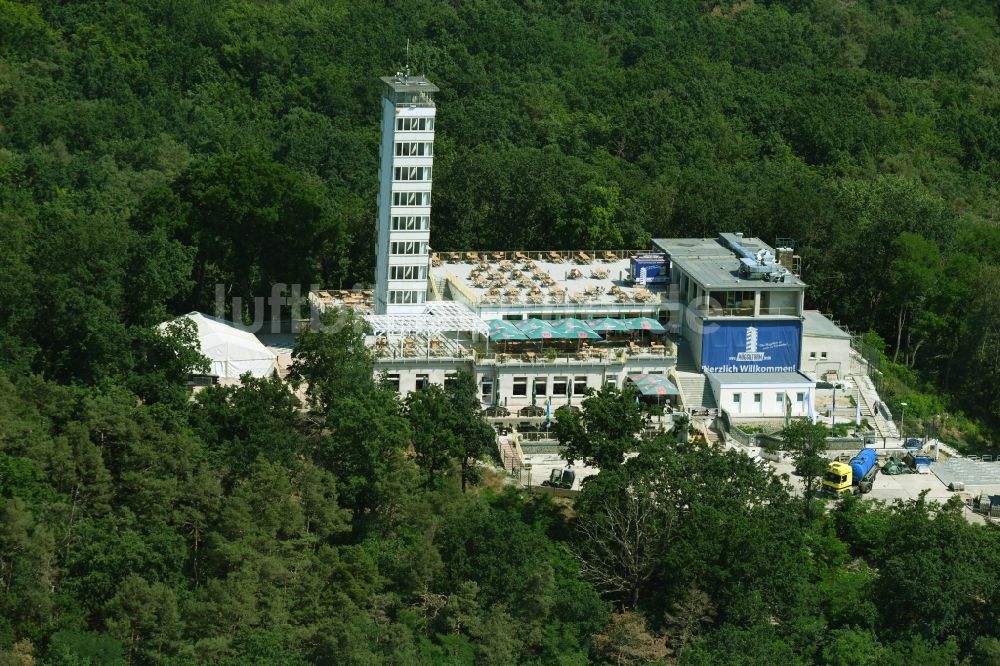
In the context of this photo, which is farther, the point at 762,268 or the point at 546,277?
the point at 546,277

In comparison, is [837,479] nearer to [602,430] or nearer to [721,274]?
[602,430]

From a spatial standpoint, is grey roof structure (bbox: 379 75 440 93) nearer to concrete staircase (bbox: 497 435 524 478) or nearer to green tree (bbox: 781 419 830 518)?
concrete staircase (bbox: 497 435 524 478)

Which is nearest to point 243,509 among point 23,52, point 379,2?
point 23,52

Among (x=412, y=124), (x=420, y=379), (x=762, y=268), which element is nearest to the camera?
(x=420, y=379)

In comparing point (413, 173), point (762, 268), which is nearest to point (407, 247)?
point (413, 173)

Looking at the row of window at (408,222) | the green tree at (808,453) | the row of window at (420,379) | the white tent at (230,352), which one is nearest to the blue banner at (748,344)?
the green tree at (808,453)

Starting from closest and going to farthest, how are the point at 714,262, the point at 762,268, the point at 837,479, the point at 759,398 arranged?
the point at 837,479
the point at 759,398
the point at 762,268
the point at 714,262

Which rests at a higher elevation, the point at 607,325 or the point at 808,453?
the point at 607,325

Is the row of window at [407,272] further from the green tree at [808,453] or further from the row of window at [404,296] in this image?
the green tree at [808,453]
